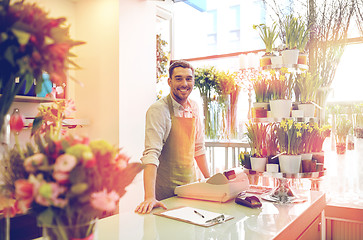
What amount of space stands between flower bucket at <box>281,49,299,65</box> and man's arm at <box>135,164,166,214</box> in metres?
1.09

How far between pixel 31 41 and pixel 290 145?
1.59 meters

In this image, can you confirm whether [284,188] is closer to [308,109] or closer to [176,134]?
[308,109]

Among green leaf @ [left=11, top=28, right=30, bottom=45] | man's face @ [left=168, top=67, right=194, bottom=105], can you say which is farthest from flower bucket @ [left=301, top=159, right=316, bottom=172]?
green leaf @ [left=11, top=28, right=30, bottom=45]

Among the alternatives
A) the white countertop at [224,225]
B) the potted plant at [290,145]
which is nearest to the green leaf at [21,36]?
the white countertop at [224,225]

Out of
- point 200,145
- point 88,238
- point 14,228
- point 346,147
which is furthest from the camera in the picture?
point 346,147

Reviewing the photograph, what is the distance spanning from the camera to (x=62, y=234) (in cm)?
74

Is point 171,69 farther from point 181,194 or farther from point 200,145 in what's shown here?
point 181,194

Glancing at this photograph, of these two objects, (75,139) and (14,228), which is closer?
(75,139)

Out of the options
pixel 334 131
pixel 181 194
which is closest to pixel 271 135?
pixel 181 194

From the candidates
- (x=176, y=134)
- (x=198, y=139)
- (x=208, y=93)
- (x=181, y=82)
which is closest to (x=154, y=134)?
(x=176, y=134)

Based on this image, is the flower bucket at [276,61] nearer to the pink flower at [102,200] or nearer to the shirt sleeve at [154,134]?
the shirt sleeve at [154,134]

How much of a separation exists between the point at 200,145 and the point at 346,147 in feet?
4.73

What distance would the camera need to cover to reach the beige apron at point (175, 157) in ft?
7.93

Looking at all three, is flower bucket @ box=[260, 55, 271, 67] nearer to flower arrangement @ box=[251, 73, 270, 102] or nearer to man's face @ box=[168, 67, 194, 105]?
flower arrangement @ box=[251, 73, 270, 102]
